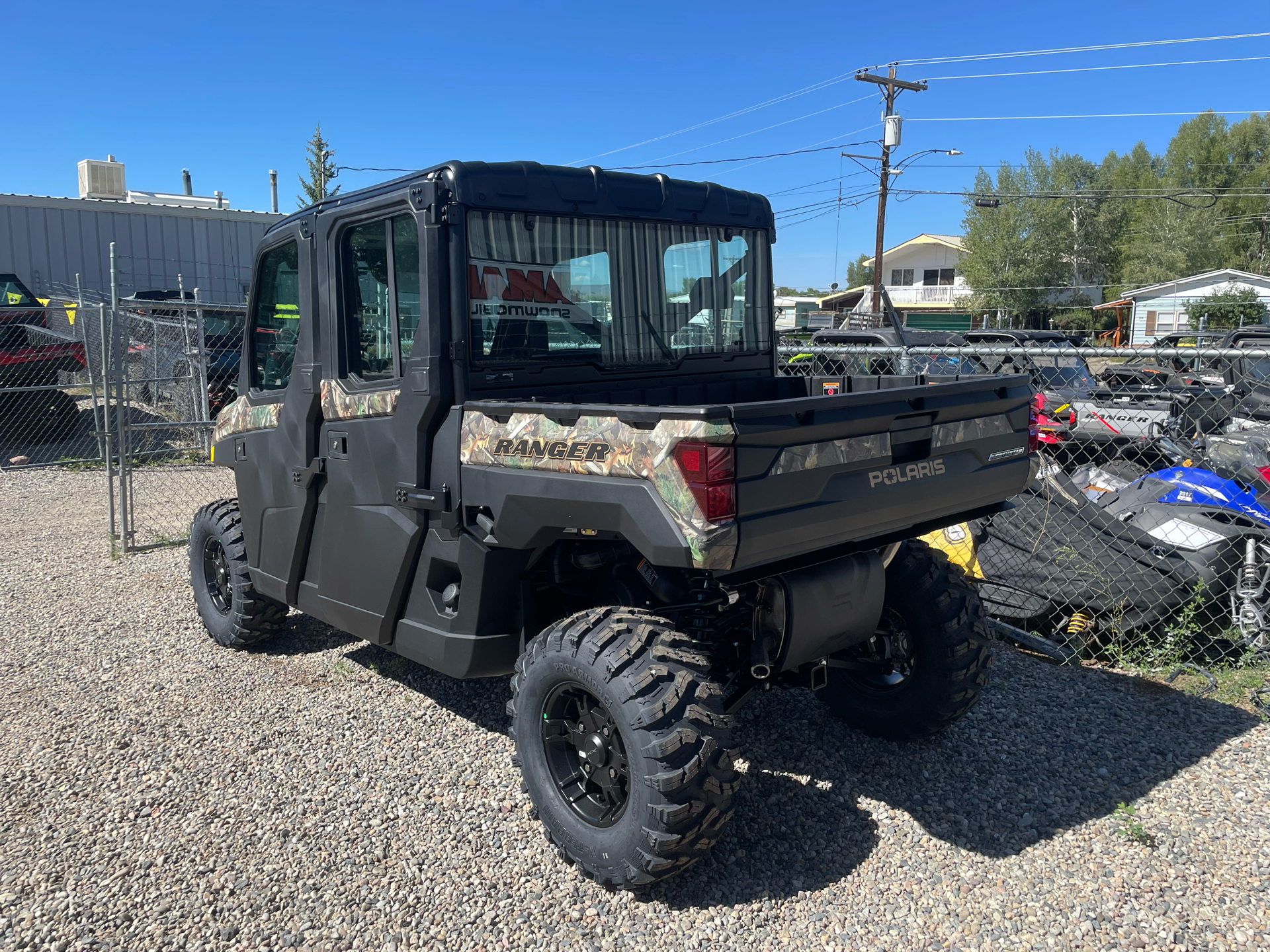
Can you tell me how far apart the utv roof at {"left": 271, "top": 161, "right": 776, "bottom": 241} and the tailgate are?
4.51ft

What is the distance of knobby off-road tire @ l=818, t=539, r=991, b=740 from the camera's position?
3.90 m

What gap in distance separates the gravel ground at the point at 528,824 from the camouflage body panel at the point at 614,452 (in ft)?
4.38

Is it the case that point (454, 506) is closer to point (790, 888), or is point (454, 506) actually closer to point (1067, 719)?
point (790, 888)

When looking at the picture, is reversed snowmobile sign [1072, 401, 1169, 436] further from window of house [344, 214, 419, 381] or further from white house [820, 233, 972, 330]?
white house [820, 233, 972, 330]

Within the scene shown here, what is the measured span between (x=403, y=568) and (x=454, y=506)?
470 millimetres

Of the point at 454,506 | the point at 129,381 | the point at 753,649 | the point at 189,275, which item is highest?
the point at 189,275

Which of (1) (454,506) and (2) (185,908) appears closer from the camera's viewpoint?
(2) (185,908)

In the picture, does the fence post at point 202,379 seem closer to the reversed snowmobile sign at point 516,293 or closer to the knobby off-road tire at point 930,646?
the reversed snowmobile sign at point 516,293

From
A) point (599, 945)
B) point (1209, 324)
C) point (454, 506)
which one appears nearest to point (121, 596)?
point (454, 506)

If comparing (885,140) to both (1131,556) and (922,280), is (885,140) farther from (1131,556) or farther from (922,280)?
(922,280)

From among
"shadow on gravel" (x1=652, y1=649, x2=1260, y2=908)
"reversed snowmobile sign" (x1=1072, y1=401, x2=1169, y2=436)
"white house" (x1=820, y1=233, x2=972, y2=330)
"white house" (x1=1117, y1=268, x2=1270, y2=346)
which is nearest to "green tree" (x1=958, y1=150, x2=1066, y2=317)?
"white house" (x1=820, y1=233, x2=972, y2=330)

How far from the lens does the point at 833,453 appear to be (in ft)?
9.84

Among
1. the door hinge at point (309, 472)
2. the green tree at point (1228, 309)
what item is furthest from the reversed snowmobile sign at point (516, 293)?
the green tree at point (1228, 309)

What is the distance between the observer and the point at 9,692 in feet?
16.0
